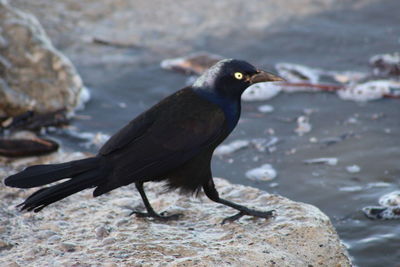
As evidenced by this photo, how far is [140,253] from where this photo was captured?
10.6 ft

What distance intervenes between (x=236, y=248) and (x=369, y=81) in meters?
3.46

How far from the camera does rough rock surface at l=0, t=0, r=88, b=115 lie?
19.4ft

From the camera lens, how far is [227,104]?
3838mm

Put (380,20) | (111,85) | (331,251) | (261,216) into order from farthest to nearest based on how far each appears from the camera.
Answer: (380,20)
(111,85)
(261,216)
(331,251)

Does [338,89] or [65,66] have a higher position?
[338,89]

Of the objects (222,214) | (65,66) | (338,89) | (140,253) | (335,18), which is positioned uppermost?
(335,18)

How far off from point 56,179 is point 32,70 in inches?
112

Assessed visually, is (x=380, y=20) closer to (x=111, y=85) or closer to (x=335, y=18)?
(x=335, y=18)

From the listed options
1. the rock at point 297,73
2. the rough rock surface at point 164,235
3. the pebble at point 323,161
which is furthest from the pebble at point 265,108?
the rough rock surface at point 164,235

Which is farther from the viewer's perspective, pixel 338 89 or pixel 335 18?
pixel 335 18

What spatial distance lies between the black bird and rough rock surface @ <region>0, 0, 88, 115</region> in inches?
91.6

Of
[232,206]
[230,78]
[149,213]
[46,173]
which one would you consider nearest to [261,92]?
[230,78]

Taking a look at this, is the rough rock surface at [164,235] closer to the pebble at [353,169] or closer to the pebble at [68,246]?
the pebble at [68,246]

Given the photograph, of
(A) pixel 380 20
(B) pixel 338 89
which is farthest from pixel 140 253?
(A) pixel 380 20
